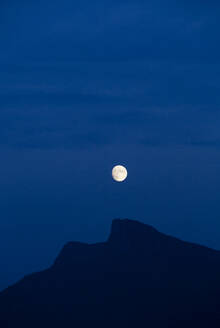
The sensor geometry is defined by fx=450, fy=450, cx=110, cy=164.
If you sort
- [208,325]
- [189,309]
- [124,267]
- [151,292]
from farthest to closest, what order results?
[124,267] < [151,292] < [189,309] < [208,325]

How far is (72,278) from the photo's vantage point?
141000 mm

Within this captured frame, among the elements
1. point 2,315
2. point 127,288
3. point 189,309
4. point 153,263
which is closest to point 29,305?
point 2,315

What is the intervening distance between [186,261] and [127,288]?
19.3 m

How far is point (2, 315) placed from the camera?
13562cm

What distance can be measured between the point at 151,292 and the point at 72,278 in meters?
26.4

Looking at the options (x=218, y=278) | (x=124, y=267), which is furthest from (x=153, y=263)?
(x=218, y=278)

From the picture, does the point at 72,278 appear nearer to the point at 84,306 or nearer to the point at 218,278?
the point at 84,306

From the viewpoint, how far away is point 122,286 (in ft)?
443

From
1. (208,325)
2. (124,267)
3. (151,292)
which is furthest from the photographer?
(124,267)

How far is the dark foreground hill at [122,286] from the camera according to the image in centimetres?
12125

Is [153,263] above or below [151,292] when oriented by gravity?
above

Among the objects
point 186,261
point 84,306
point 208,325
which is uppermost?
point 186,261

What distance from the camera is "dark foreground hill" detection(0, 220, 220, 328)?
4774 inches

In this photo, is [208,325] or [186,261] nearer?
[208,325]
